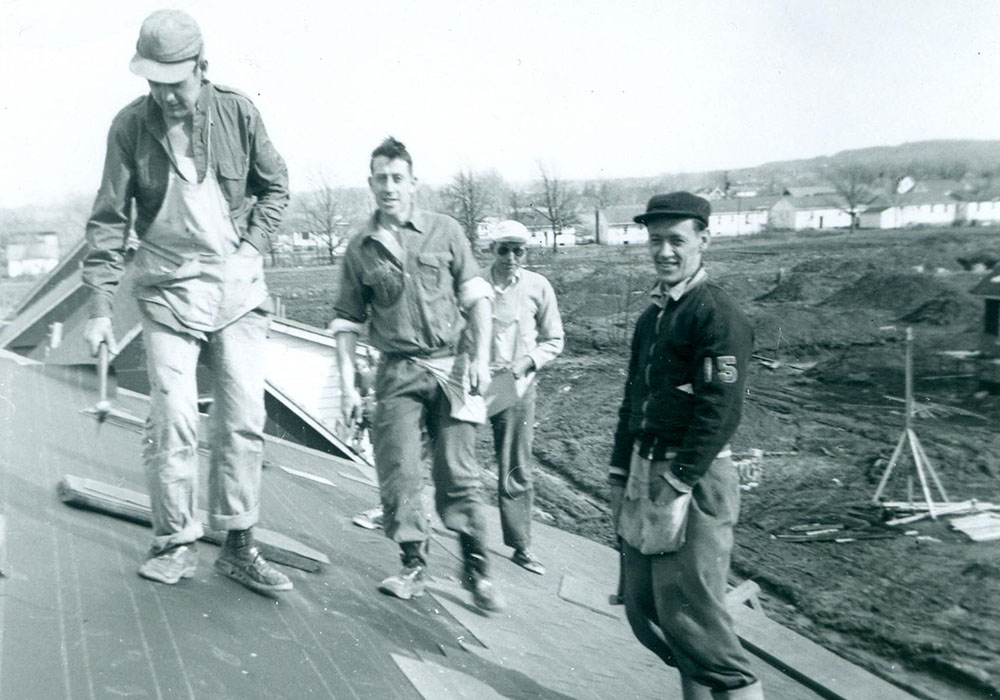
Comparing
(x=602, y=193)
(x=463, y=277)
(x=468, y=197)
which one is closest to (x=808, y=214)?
(x=602, y=193)

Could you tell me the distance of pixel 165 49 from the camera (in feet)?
8.32

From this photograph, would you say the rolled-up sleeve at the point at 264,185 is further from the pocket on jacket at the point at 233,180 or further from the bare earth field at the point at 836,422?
the bare earth field at the point at 836,422

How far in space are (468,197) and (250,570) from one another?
12.4 meters

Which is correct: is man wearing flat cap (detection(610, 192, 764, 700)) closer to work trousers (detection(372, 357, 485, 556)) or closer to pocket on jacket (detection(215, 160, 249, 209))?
work trousers (detection(372, 357, 485, 556))

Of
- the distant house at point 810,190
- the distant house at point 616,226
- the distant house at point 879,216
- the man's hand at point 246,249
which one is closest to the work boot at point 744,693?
the man's hand at point 246,249

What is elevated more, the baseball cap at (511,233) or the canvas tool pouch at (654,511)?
the baseball cap at (511,233)

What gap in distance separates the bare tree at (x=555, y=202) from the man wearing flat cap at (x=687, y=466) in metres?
13.2

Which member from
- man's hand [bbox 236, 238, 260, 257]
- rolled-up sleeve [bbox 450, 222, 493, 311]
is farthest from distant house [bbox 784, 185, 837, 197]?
man's hand [bbox 236, 238, 260, 257]

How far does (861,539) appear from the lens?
1032 centimetres

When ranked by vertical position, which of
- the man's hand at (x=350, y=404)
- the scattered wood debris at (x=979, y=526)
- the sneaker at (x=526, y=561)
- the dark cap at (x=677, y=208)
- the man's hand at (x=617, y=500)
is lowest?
the scattered wood debris at (x=979, y=526)

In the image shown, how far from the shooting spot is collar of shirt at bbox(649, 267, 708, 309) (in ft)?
8.47

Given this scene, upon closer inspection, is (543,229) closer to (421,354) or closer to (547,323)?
(547,323)

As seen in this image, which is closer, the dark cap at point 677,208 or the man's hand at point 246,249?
the dark cap at point 677,208

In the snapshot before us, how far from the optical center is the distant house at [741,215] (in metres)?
17.7
